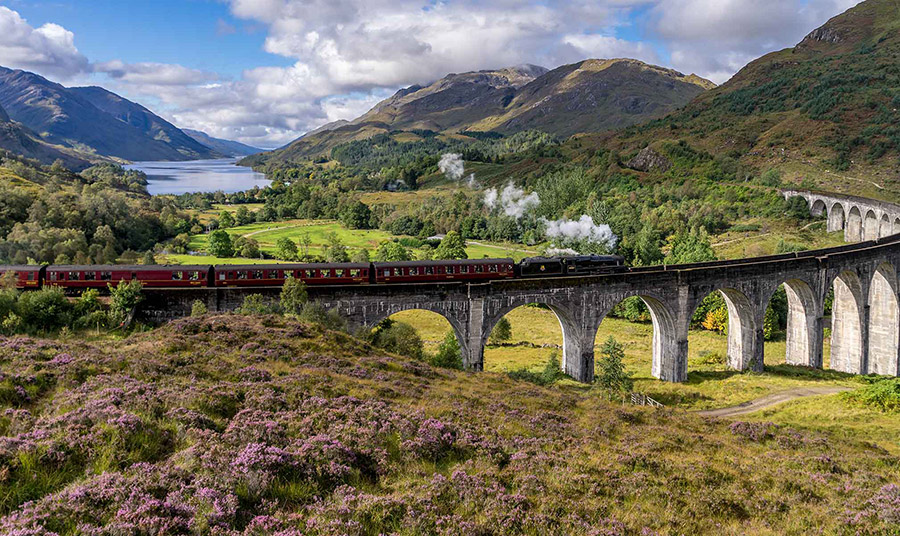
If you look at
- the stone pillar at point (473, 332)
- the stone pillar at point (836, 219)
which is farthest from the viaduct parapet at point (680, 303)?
the stone pillar at point (836, 219)

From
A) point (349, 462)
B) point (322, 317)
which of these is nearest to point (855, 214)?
point (322, 317)

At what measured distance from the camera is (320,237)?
116m

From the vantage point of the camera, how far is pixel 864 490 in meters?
15.7

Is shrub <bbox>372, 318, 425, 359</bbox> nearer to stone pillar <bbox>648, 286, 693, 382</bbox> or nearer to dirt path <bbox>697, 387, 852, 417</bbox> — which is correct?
dirt path <bbox>697, 387, 852, 417</bbox>

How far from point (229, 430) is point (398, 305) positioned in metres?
22.8

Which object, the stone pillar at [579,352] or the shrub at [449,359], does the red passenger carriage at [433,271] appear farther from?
the stone pillar at [579,352]

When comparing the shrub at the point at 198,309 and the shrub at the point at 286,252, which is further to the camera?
the shrub at the point at 286,252

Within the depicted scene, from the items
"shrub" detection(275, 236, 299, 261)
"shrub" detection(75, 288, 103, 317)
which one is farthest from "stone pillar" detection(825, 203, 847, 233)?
"shrub" detection(75, 288, 103, 317)

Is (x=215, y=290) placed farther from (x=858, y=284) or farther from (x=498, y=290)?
(x=858, y=284)

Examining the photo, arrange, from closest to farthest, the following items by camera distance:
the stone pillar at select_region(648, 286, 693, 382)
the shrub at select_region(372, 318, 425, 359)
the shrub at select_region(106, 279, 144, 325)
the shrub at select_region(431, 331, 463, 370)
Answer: the shrub at select_region(106, 279, 144, 325), the shrub at select_region(431, 331, 463, 370), the shrub at select_region(372, 318, 425, 359), the stone pillar at select_region(648, 286, 693, 382)

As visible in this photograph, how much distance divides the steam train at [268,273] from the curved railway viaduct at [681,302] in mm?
1239

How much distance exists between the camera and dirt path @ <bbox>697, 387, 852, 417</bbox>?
35.2 m

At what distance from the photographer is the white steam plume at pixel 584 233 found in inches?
3632

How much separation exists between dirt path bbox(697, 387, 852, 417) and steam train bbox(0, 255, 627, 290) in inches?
594
